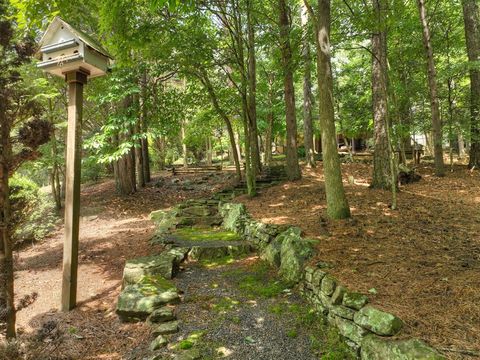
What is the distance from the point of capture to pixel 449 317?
2.60 meters

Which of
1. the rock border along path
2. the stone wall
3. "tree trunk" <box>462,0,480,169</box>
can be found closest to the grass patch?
the rock border along path

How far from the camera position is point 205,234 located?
700cm

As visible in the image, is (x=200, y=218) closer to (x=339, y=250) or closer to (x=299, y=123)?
(x=339, y=250)

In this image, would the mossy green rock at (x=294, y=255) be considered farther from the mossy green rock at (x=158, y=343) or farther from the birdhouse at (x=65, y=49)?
the birdhouse at (x=65, y=49)

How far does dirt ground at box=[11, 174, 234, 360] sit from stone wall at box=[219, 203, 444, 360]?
2.05 metres

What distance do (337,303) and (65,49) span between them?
4.73 m

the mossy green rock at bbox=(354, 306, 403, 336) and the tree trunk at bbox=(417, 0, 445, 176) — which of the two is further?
the tree trunk at bbox=(417, 0, 445, 176)

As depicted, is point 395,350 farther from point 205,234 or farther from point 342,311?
point 205,234

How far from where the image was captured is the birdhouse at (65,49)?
162 inches

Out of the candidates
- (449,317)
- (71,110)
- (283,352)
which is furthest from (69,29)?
→ (449,317)

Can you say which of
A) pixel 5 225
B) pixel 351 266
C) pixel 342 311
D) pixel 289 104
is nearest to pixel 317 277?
pixel 351 266

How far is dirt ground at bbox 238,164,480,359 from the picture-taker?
8.46 feet

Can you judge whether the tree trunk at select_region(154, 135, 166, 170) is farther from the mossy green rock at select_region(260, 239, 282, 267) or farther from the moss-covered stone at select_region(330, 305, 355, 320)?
the moss-covered stone at select_region(330, 305, 355, 320)

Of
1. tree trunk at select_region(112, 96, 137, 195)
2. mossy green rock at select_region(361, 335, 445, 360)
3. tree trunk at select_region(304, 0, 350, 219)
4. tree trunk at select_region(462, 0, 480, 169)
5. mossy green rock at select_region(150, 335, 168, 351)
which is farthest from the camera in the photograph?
tree trunk at select_region(112, 96, 137, 195)
